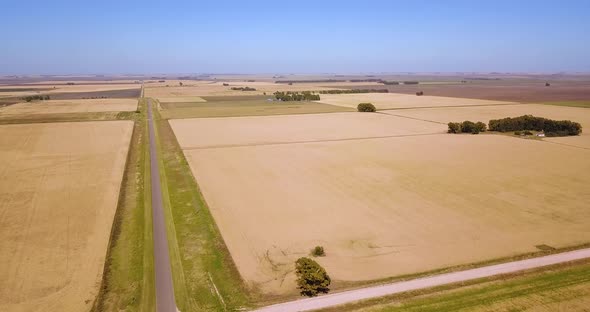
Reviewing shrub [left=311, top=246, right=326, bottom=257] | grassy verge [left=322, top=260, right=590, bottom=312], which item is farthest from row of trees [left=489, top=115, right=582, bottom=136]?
shrub [left=311, top=246, right=326, bottom=257]

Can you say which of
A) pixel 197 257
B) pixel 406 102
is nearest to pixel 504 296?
pixel 197 257

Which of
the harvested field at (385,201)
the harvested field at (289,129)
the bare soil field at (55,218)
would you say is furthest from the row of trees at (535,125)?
the bare soil field at (55,218)

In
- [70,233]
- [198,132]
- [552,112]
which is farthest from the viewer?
[552,112]

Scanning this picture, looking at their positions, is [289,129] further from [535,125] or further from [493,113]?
[493,113]

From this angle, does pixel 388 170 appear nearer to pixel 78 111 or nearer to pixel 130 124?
pixel 130 124

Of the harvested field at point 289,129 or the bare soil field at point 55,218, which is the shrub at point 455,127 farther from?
the bare soil field at point 55,218

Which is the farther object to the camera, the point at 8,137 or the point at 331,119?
the point at 331,119

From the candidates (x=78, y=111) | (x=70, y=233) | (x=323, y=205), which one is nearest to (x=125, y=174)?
(x=70, y=233)
